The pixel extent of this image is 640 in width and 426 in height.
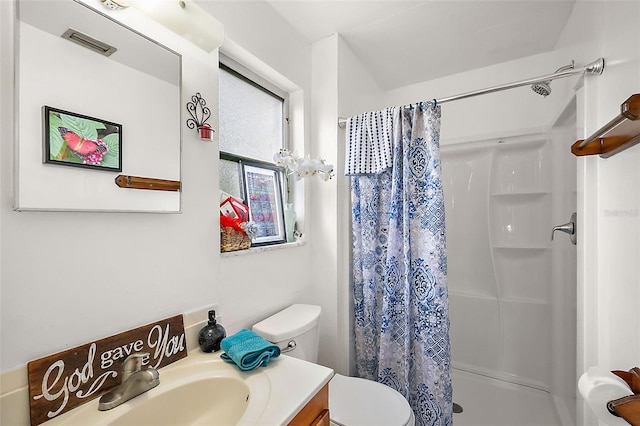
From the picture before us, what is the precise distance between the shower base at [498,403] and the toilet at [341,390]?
0.88m

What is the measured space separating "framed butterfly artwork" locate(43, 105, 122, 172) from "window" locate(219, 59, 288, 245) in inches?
19.4

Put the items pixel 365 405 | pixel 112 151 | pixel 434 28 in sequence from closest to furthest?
pixel 112 151 → pixel 365 405 → pixel 434 28

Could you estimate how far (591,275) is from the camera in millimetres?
1165

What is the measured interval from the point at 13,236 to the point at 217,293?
64 centimetres

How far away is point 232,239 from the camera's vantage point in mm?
1222

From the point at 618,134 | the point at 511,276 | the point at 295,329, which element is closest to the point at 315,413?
the point at 295,329

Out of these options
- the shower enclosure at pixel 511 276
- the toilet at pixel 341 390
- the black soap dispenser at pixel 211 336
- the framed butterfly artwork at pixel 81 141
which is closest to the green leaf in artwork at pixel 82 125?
the framed butterfly artwork at pixel 81 141

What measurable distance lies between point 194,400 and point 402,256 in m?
1.19

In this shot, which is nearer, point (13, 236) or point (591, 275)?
point (13, 236)

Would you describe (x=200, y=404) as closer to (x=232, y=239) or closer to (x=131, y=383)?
(x=131, y=383)

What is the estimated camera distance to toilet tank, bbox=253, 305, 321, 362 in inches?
47.6

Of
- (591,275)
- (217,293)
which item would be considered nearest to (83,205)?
(217,293)

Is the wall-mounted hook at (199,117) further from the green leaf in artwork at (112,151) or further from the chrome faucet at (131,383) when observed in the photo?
the chrome faucet at (131,383)

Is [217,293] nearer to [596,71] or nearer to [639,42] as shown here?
[639,42]
